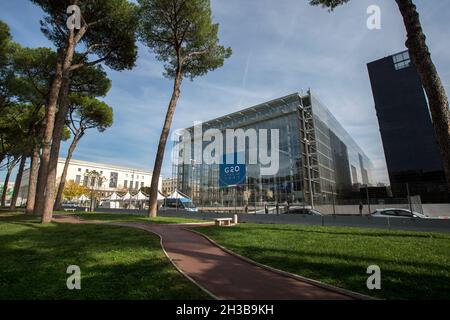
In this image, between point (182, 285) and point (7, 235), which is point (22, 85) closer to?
point (7, 235)

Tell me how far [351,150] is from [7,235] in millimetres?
77147

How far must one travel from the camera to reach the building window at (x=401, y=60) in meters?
44.0

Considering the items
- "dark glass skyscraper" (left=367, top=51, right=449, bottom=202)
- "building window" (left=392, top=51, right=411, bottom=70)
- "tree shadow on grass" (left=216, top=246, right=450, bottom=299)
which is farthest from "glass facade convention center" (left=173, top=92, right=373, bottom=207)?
"tree shadow on grass" (left=216, top=246, right=450, bottom=299)

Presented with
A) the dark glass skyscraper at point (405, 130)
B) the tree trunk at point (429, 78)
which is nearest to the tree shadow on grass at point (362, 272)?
the tree trunk at point (429, 78)

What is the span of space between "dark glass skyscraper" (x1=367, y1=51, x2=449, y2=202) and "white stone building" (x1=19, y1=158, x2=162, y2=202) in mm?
74776

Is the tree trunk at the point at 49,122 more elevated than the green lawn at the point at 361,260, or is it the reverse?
the tree trunk at the point at 49,122

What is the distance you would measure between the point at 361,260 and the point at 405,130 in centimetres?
4645

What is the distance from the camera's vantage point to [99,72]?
74.0 feet

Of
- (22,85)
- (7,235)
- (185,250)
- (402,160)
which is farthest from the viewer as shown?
(402,160)

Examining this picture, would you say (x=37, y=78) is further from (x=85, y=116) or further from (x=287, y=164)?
(x=287, y=164)

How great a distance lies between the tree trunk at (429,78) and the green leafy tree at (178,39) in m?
14.7

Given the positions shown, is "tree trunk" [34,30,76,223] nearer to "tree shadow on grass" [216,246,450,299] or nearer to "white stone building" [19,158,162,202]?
"tree shadow on grass" [216,246,450,299]

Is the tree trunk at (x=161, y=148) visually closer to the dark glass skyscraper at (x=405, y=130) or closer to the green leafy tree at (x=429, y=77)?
the green leafy tree at (x=429, y=77)
